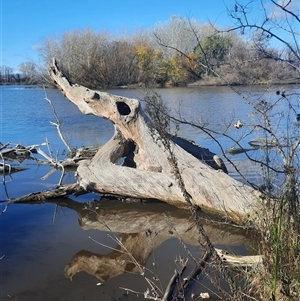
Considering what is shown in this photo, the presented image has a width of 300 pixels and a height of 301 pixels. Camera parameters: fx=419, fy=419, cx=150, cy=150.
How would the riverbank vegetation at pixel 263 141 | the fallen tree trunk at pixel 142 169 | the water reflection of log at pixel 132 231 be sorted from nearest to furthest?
1. the riverbank vegetation at pixel 263 141
2. the water reflection of log at pixel 132 231
3. the fallen tree trunk at pixel 142 169

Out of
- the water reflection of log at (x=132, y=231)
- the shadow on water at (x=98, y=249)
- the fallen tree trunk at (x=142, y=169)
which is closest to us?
the shadow on water at (x=98, y=249)

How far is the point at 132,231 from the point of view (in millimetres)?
5988

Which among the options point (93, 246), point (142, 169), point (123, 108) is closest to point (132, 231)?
point (93, 246)

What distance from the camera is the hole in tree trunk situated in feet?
24.6

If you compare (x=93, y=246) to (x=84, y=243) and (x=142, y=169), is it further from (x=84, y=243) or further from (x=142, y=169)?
(x=142, y=169)

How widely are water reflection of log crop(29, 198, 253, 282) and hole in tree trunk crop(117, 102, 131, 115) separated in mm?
1589

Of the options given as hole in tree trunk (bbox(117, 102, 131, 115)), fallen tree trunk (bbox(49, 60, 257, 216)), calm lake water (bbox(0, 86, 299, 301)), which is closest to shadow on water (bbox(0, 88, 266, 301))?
calm lake water (bbox(0, 86, 299, 301))

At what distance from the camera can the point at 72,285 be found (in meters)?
4.36

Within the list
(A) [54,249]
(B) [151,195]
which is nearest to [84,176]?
(B) [151,195]

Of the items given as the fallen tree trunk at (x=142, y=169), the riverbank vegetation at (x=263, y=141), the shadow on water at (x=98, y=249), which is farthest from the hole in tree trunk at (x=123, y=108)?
the riverbank vegetation at (x=263, y=141)

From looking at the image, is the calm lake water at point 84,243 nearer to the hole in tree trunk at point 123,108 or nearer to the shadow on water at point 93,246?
the shadow on water at point 93,246

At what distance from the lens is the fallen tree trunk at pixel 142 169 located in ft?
20.0

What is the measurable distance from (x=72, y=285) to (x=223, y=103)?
2059 cm

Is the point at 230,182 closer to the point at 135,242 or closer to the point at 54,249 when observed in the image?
the point at 135,242
